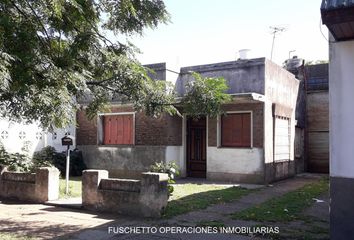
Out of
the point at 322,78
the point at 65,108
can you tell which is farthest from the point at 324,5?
the point at 322,78

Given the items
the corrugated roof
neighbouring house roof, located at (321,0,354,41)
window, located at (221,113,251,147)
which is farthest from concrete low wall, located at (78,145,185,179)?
the corrugated roof

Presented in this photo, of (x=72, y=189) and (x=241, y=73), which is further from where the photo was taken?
(x=241, y=73)

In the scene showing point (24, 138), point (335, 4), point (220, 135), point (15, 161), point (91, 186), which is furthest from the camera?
point (24, 138)

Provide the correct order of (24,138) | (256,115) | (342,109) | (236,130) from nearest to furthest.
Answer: (342,109), (256,115), (236,130), (24,138)

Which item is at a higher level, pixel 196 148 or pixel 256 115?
pixel 256 115

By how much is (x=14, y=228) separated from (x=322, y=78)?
56.1 feet

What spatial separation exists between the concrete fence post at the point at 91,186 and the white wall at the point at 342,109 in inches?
215

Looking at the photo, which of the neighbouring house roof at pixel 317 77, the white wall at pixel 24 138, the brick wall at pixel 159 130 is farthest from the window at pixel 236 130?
the neighbouring house roof at pixel 317 77

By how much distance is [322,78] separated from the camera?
68.0 feet

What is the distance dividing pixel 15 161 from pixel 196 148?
681 cm

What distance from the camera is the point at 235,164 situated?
47.9 ft

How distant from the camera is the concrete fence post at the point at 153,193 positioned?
8.67 m

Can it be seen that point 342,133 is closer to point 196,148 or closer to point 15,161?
point 15,161

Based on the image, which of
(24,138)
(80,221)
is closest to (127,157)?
(24,138)
